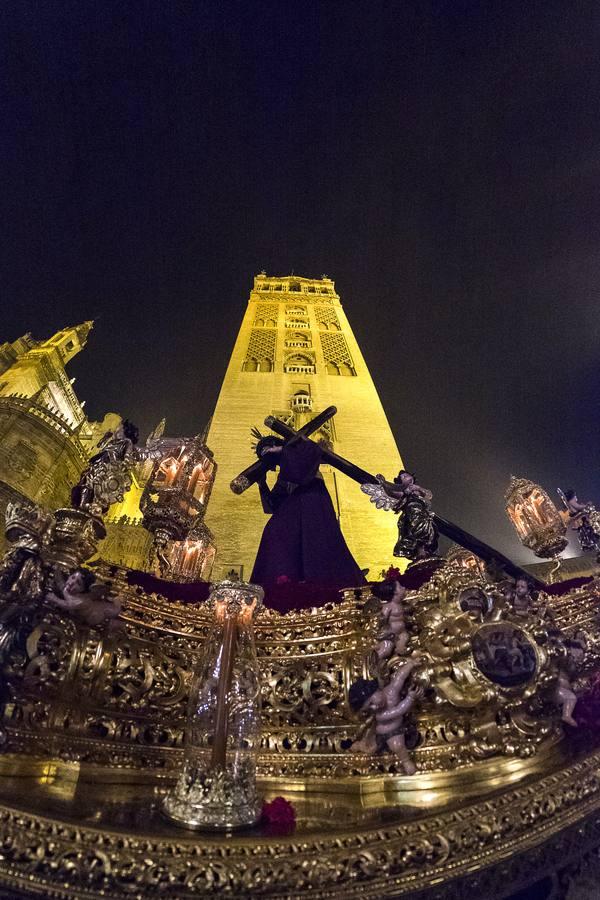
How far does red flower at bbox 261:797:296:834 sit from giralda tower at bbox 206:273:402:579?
7542mm

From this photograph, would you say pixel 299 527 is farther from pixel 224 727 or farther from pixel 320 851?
pixel 320 851

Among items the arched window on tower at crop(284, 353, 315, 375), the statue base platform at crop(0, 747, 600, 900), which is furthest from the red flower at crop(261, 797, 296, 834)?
the arched window on tower at crop(284, 353, 315, 375)

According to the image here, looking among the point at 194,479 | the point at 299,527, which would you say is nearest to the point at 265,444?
the point at 194,479

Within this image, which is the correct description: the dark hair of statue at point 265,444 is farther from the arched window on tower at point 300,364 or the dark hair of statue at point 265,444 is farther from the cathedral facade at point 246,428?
the arched window on tower at point 300,364

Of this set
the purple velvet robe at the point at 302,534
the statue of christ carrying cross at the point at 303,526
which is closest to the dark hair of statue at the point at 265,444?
the statue of christ carrying cross at the point at 303,526

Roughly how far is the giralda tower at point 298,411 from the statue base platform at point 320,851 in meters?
7.97

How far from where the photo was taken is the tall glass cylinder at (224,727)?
1530 millimetres

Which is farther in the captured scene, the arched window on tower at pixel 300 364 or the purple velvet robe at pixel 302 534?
the arched window on tower at pixel 300 364

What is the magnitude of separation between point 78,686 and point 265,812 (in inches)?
40.2

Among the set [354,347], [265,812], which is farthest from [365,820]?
[354,347]

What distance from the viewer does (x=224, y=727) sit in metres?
1.77

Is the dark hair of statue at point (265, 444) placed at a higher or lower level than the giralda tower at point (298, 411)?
lower

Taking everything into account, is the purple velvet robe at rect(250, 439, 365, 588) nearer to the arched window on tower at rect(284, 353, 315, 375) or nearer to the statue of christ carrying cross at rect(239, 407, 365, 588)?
the statue of christ carrying cross at rect(239, 407, 365, 588)

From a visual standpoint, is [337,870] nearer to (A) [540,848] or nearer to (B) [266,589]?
(A) [540,848]
